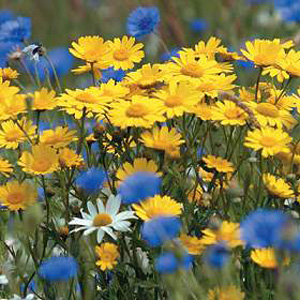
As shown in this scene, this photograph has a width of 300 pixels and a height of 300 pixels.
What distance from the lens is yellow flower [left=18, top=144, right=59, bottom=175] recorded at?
1430mm

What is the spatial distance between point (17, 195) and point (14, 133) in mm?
132

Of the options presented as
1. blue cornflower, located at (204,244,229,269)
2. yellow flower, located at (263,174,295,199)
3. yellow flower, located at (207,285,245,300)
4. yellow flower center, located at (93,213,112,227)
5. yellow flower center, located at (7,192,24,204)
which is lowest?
yellow flower, located at (207,285,245,300)

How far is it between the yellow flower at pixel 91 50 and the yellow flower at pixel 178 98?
209 mm

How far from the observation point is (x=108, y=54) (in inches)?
64.4

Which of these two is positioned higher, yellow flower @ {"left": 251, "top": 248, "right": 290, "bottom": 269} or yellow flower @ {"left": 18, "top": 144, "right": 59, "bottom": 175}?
yellow flower @ {"left": 18, "top": 144, "right": 59, "bottom": 175}

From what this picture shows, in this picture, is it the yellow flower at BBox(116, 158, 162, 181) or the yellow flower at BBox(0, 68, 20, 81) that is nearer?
the yellow flower at BBox(116, 158, 162, 181)

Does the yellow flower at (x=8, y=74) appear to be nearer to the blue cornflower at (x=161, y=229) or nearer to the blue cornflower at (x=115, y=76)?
the blue cornflower at (x=115, y=76)

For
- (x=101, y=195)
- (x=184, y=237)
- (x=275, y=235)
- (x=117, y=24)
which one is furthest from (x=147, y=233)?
(x=117, y=24)

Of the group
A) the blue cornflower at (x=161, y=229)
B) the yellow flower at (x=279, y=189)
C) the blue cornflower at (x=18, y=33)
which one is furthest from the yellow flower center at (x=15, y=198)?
the blue cornflower at (x=18, y=33)

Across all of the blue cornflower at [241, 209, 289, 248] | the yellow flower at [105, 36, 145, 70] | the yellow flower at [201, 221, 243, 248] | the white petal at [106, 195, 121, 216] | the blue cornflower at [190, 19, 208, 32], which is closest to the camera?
the blue cornflower at [241, 209, 289, 248]

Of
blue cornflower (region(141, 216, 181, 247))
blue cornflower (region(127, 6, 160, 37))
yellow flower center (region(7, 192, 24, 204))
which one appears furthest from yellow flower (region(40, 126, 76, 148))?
blue cornflower (region(127, 6, 160, 37))

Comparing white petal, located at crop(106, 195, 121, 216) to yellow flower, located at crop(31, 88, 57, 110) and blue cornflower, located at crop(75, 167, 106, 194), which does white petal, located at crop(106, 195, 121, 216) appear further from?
yellow flower, located at crop(31, 88, 57, 110)

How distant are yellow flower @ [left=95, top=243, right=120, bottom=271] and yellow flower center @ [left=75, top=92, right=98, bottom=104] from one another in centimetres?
26

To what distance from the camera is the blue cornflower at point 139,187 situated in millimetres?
1224
